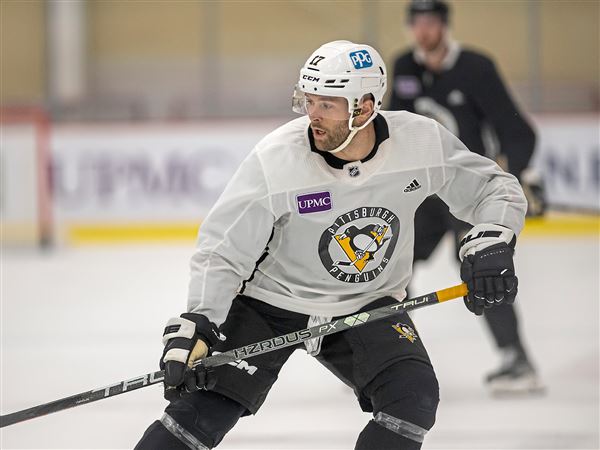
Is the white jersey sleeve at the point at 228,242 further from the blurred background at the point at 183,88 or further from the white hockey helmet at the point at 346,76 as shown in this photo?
the blurred background at the point at 183,88

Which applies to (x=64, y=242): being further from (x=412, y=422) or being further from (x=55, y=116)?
(x=412, y=422)

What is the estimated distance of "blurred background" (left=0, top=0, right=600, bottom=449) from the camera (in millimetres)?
3799

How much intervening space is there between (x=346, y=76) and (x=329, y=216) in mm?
303

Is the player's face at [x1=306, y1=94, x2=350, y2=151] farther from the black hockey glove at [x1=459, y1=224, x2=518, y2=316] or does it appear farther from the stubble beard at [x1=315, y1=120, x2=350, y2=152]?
the black hockey glove at [x1=459, y1=224, x2=518, y2=316]

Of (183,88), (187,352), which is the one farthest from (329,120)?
(183,88)

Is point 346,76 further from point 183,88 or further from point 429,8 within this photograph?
point 183,88

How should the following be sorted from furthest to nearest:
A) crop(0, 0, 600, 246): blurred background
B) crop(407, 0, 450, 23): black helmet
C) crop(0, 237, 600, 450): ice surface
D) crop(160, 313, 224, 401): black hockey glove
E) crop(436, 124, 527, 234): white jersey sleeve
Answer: crop(0, 0, 600, 246): blurred background < crop(407, 0, 450, 23): black helmet < crop(0, 237, 600, 450): ice surface < crop(436, 124, 527, 234): white jersey sleeve < crop(160, 313, 224, 401): black hockey glove

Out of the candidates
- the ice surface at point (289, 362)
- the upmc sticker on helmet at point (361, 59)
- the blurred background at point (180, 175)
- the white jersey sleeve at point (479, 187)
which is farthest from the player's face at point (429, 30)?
the upmc sticker on helmet at point (361, 59)

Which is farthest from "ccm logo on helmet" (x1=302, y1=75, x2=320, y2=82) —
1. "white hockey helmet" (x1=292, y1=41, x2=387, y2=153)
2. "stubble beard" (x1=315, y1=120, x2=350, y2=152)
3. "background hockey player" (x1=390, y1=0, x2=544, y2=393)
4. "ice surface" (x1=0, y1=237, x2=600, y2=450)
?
"background hockey player" (x1=390, y1=0, x2=544, y2=393)

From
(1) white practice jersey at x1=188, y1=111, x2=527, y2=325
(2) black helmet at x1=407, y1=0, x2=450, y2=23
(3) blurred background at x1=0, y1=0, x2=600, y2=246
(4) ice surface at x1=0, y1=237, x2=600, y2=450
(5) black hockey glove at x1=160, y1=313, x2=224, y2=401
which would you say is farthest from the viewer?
(3) blurred background at x1=0, y1=0, x2=600, y2=246

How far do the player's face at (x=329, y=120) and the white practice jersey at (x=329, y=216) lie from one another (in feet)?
0.16

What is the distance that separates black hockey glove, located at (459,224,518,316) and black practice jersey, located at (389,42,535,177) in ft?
Answer: 4.62

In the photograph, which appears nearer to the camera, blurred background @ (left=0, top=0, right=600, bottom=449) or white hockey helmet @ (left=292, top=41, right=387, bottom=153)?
white hockey helmet @ (left=292, top=41, right=387, bottom=153)

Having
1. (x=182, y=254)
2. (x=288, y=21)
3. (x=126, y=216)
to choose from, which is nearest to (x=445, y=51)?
(x=182, y=254)
